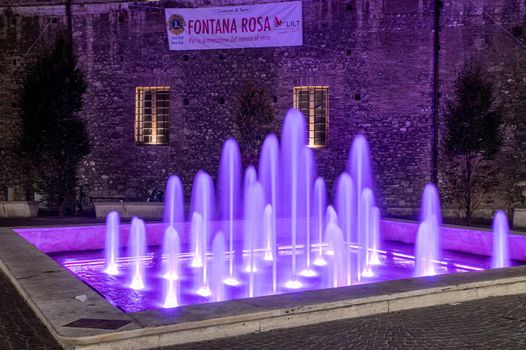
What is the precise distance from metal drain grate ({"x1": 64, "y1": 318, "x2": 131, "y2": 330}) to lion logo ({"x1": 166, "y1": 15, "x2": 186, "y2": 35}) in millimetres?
13755

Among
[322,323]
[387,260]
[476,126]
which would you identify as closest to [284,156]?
[476,126]

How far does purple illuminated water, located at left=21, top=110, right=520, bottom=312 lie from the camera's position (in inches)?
272

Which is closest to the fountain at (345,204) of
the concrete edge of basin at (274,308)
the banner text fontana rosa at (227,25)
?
the banner text fontana rosa at (227,25)

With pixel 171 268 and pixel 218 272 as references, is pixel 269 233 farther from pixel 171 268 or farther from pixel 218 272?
pixel 171 268

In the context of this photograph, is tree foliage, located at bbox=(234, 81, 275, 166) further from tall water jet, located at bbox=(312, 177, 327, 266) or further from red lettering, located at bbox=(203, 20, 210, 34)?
red lettering, located at bbox=(203, 20, 210, 34)

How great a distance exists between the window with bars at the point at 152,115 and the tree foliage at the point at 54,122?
7.50ft

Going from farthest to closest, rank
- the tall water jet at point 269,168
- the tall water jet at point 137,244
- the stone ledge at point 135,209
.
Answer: the tall water jet at point 269,168 < the stone ledge at point 135,209 < the tall water jet at point 137,244

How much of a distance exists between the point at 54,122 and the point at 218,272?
8.66 meters

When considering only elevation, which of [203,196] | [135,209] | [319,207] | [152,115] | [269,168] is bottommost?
[319,207]

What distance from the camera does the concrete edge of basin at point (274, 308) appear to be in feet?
12.4

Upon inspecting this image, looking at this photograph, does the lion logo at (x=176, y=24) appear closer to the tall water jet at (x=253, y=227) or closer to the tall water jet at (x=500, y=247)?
the tall water jet at (x=253, y=227)

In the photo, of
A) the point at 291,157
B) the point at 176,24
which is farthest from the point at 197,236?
the point at 176,24

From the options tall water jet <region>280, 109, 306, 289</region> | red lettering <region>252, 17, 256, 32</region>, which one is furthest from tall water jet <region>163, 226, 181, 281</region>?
red lettering <region>252, 17, 256, 32</region>

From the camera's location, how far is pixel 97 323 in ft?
12.8
